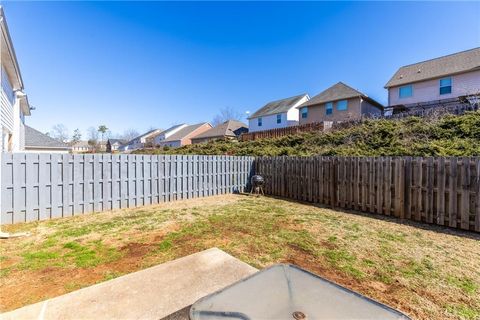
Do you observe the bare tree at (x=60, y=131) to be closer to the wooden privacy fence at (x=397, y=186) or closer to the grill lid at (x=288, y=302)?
the wooden privacy fence at (x=397, y=186)

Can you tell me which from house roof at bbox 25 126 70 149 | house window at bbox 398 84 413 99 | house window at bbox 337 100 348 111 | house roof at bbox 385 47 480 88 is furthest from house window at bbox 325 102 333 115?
house roof at bbox 25 126 70 149

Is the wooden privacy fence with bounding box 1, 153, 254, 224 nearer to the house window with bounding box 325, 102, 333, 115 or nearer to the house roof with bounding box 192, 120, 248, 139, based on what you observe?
the house window with bounding box 325, 102, 333, 115

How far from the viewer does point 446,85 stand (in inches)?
716

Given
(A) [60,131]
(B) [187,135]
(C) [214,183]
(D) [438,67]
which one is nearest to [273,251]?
(C) [214,183]

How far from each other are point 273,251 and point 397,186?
4548 millimetres

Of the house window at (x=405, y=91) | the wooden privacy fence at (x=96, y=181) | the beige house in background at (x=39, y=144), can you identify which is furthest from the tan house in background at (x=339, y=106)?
the beige house in background at (x=39, y=144)

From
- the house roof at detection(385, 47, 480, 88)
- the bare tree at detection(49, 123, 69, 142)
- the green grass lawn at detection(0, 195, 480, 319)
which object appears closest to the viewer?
the green grass lawn at detection(0, 195, 480, 319)

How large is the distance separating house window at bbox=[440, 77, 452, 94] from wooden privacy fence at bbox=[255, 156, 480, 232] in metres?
17.8

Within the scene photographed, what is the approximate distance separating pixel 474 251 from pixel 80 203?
364 inches

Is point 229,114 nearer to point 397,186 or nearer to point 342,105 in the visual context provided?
point 342,105

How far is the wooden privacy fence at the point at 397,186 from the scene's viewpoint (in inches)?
201

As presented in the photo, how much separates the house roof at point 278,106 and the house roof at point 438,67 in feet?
36.0

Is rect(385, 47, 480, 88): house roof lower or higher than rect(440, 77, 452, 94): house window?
higher

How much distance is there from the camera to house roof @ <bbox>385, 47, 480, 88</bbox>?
683 inches
